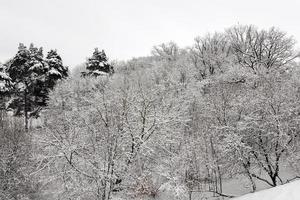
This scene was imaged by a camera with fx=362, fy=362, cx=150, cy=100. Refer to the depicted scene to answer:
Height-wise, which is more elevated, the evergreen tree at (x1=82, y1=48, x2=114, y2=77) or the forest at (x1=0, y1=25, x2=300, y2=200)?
the evergreen tree at (x1=82, y1=48, x2=114, y2=77)

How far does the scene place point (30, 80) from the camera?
41.4m

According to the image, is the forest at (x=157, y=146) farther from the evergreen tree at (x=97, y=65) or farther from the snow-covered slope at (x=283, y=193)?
the evergreen tree at (x=97, y=65)

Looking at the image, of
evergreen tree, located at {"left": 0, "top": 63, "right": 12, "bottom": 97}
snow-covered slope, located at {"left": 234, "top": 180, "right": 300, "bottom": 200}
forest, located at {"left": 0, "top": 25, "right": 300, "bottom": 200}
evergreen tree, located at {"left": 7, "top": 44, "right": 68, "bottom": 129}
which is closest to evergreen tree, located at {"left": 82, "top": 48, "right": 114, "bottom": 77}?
evergreen tree, located at {"left": 7, "top": 44, "right": 68, "bottom": 129}

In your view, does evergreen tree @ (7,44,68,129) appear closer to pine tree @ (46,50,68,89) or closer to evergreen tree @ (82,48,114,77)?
pine tree @ (46,50,68,89)

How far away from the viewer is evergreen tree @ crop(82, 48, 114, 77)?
5156 centimetres

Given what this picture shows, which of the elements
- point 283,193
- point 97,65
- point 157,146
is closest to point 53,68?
point 97,65

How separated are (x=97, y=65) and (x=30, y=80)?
12.9 m

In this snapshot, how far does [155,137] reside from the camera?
18.1 m

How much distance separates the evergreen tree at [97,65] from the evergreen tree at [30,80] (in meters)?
8.14

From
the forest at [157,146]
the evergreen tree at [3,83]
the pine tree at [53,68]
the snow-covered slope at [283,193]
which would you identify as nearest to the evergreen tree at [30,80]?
the pine tree at [53,68]

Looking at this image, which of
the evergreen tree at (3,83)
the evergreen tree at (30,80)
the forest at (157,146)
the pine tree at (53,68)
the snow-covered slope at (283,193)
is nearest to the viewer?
the snow-covered slope at (283,193)

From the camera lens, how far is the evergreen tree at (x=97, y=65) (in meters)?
51.6

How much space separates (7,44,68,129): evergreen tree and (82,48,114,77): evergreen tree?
26.7 feet

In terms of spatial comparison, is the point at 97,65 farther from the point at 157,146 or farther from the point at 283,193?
the point at 283,193
